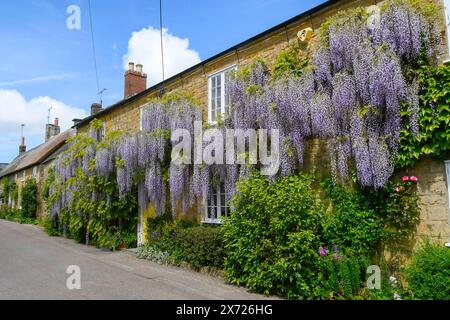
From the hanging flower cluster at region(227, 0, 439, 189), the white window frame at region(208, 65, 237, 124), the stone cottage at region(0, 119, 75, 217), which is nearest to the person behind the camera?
the hanging flower cluster at region(227, 0, 439, 189)

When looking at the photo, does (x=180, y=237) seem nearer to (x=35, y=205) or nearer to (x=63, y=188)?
(x=63, y=188)

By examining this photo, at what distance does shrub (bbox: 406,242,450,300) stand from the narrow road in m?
2.38

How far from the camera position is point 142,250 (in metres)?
9.94

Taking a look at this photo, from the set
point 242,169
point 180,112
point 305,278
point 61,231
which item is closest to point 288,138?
point 242,169

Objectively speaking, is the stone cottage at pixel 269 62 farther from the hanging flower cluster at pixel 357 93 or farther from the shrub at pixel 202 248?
the shrub at pixel 202 248

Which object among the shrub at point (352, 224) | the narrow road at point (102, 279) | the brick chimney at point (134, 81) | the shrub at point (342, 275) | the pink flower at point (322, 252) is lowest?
the narrow road at point (102, 279)

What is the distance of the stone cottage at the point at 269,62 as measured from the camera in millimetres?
5371

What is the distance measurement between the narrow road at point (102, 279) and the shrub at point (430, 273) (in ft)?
7.79

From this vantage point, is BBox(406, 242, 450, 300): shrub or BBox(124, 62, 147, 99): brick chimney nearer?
BBox(406, 242, 450, 300): shrub

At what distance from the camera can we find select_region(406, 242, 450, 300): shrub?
467 centimetres

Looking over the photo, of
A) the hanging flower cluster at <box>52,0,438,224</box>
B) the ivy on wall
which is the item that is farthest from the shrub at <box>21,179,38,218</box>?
the ivy on wall

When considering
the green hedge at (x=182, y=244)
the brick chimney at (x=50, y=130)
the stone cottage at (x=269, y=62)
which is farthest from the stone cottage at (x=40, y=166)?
the green hedge at (x=182, y=244)

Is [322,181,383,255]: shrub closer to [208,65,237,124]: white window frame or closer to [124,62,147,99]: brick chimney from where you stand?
[208,65,237,124]: white window frame

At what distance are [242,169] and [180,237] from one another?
2465 mm
